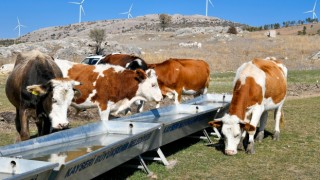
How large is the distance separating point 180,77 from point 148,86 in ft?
10.5

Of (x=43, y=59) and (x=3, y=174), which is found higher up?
(x=43, y=59)

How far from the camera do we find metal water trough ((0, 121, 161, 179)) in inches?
219

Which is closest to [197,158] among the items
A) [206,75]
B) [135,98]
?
[135,98]

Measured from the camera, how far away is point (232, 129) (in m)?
8.88

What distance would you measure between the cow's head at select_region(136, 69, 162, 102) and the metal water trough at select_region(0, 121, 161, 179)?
2054 mm

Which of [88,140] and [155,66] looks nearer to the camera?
[88,140]

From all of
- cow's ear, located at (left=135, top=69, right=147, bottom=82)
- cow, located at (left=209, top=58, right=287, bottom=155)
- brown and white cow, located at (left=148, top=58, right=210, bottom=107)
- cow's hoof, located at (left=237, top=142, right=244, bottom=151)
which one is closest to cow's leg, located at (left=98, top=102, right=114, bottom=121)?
cow's ear, located at (left=135, top=69, right=147, bottom=82)

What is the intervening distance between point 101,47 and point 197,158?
4274cm

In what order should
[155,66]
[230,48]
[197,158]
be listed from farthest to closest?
[230,48] → [155,66] → [197,158]

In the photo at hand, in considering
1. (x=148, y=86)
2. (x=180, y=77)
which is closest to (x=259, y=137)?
(x=148, y=86)

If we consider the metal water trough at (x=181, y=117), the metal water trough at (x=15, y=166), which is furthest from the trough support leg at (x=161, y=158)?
the metal water trough at (x=15, y=166)

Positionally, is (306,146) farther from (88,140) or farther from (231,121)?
(88,140)

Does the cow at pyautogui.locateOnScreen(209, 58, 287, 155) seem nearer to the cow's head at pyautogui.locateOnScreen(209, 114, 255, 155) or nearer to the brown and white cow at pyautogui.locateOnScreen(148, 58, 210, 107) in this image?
the cow's head at pyautogui.locateOnScreen(209, 114, 255, 155)

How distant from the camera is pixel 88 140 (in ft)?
26.0
